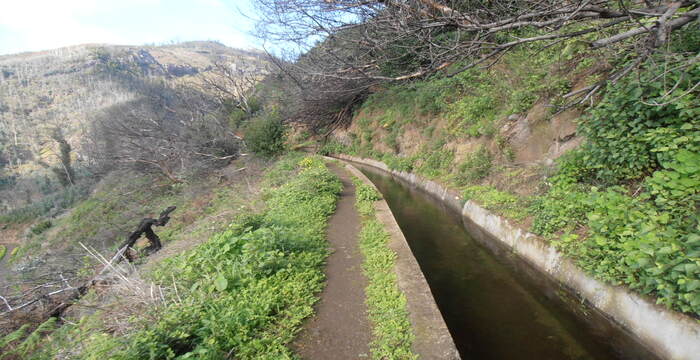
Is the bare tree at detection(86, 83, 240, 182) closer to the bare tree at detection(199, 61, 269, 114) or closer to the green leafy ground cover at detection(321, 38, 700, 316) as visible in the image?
the bare tree at detection(199, 61, 269, 114)

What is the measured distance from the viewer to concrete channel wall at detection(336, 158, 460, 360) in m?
2.87

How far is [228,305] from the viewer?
330 centimetres

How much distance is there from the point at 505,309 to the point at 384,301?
2042mm

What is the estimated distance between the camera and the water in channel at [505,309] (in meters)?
3.59

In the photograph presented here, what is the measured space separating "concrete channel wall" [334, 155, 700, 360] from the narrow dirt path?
305cm

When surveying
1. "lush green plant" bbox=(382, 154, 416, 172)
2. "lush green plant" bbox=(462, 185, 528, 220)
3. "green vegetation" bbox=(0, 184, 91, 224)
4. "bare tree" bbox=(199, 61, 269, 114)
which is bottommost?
"green vegetation" bbox=(0, 184, 91, 224)

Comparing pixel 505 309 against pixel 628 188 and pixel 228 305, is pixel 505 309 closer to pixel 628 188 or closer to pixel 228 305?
pixel 628 188

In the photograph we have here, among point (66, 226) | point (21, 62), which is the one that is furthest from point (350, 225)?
point (21, 62)

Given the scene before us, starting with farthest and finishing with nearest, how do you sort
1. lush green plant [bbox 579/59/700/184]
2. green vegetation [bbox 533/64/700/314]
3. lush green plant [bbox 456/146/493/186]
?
1. lush green plant [bbox 456/146/493/186]
2. lush green plant [bbox 579/59/700/184]
3. green vegetation [bbox 533/64/700/314]

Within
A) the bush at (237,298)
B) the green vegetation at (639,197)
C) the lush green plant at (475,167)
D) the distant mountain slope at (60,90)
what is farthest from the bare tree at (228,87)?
the distant mountain slope at (60,90)

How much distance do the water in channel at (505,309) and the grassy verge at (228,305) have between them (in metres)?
2.14

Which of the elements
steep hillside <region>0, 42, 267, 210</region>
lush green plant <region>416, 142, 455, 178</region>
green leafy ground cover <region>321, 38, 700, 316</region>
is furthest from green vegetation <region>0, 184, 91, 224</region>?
green leafy ground cover <region>321, 38, 700, 316</region>

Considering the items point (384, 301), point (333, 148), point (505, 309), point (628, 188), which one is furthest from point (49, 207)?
point (628, 188)

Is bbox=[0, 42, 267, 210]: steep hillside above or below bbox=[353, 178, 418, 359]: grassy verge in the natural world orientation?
above
